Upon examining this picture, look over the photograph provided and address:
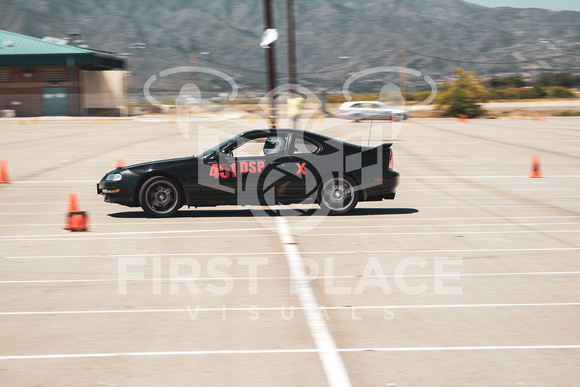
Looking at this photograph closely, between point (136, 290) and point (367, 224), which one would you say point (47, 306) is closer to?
point (136, 290)

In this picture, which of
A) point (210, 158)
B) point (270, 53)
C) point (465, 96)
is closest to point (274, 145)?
point (210, 158)

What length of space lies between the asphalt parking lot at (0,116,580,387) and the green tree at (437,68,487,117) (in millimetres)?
40146

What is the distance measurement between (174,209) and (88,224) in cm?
142

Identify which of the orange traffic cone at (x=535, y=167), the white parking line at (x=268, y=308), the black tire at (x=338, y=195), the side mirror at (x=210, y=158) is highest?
the side mirror at (x=210, y=158)

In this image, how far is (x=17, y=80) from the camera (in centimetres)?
6309

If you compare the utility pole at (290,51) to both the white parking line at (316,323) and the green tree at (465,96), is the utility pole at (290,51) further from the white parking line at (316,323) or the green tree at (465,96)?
the white parking line at (316,323)

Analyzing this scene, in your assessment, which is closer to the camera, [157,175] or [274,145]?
[157,175]

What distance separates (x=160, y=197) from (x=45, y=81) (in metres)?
55.3

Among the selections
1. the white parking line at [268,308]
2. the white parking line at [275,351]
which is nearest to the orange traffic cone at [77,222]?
the white parking line at [268,308]

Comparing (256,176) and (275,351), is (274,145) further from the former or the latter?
(275,351)

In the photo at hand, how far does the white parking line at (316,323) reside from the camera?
519 cm

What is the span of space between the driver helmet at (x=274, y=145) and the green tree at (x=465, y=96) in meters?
44.0

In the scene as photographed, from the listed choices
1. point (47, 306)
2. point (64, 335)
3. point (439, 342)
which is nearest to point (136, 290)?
point (47, 306)

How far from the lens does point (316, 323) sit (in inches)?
252
